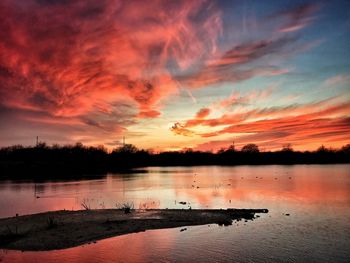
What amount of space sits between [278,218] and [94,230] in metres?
15.6

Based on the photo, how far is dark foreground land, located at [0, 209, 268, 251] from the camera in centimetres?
2331

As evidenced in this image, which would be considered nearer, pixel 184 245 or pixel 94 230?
pixel 184 245

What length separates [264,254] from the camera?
19797 mm

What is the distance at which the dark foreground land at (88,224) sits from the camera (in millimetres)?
23312

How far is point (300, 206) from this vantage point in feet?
128

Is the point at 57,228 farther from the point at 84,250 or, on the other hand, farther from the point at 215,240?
the point at 215,240

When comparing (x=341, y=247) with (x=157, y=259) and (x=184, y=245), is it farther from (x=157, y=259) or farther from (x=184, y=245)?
(x=157, y=259)

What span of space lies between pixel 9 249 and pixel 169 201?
84.7 ft

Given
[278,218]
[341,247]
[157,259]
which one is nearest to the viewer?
[157,259]

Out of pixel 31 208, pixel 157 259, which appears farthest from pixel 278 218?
pixel 31 208

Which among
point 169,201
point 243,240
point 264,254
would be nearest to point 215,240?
point 243,240

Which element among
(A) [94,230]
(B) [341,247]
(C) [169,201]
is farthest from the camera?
(C) [169,201]

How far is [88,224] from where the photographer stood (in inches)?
1081

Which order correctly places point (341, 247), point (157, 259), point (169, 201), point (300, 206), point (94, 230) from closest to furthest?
point (157, 259), point (341, 247), point (94, 230), point (300, 206), point (169, 201)
